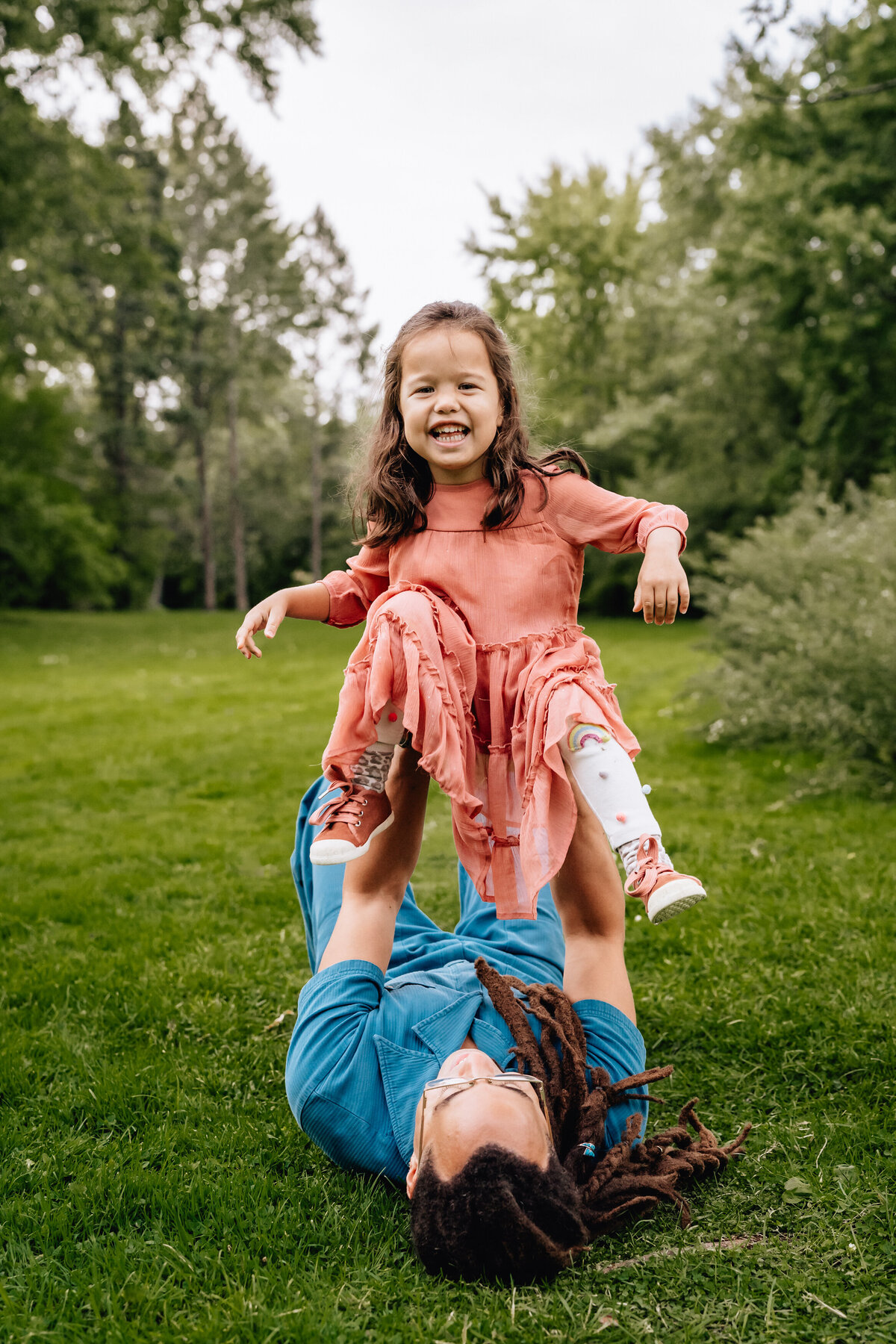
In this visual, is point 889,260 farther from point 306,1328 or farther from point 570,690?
point 306,1328

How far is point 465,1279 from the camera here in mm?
1872

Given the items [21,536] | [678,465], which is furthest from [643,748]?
[21,536]

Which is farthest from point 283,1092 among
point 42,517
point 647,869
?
point 42,517

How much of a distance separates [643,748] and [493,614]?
487cm

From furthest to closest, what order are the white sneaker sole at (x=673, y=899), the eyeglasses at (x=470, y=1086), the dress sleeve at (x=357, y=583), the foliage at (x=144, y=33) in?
the foliage at (x=144, y=33) < the dress sleeve at (x=357, y=583) < the white sneaker sole at (x=673, y=899) < the eyeglasses at (x=470, y=1086)

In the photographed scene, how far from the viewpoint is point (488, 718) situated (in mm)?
2566

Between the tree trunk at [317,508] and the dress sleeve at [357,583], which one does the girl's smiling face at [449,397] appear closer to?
the dress sleeve at [357,583]

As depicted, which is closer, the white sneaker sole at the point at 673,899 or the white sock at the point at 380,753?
the white sneaker sole at the point at 673,899

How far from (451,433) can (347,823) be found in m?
1.05

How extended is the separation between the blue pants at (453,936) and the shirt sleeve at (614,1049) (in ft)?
1.00

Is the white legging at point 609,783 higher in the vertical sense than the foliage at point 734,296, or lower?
lower

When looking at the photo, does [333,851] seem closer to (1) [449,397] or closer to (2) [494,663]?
(2) [494,663]

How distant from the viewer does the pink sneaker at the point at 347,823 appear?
2.38 metres

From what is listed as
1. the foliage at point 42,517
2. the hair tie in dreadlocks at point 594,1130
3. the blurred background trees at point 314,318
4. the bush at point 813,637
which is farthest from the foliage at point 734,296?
the foliage at point 42,517
